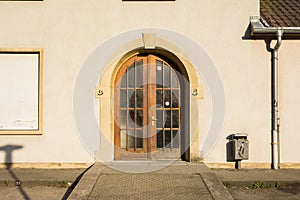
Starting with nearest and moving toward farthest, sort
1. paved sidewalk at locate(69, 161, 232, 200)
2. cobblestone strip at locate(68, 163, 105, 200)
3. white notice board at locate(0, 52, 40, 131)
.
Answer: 1. cobblestone strip at locate(68, 163, 105, 200)
2. paved sidewalk at locate(69, 161, 232, 200)
3. white notice board at locate(0, 52, 40, 131)

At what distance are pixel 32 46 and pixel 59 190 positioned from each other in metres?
3.49

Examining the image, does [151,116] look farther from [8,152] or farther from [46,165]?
[8,152]

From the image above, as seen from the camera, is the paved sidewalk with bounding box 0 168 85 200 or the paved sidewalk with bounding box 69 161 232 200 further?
the paved sidewalk with bounding box 0 168 85 200

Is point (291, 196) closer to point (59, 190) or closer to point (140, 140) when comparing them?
point (140, 140)

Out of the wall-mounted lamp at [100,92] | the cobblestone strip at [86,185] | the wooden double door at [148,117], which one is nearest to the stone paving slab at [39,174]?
the cobblestone strip at [86,185]

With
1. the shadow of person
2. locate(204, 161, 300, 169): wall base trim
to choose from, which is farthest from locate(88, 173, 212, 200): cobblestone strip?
the shadow of person

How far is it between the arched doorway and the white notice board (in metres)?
1.88

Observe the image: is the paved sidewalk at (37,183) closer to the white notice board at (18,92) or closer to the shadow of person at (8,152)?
the shadow of person at (8,152)

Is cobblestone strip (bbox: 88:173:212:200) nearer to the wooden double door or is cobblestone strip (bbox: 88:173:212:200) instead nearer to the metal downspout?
the wooden double door

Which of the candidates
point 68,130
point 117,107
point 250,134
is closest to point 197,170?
point 250,134

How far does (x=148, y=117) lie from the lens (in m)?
8.80

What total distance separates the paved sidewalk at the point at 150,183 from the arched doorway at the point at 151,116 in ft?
2.32

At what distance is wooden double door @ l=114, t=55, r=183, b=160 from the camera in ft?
28.9

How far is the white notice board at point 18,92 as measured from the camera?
8.53 metres
